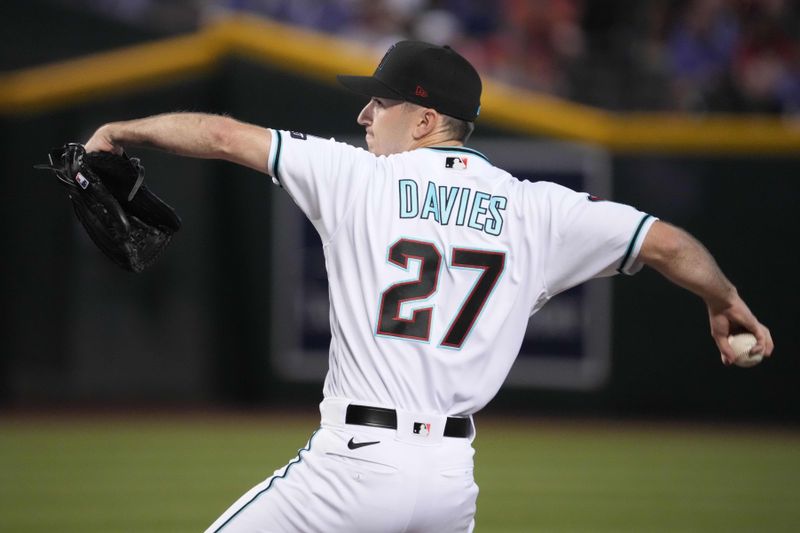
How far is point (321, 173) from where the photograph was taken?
3.04 metres

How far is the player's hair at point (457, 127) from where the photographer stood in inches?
130

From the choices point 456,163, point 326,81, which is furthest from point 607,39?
point 456,163

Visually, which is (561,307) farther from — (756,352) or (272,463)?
(756,352)

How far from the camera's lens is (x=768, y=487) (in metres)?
7.62

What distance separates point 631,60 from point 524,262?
31.0 ft

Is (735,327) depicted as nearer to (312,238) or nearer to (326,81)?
(312,238)

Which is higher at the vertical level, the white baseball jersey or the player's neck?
the player's neck

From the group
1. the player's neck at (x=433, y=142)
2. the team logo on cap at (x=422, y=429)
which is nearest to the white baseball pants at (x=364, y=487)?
the team logo on cap at (x=422, y=429)

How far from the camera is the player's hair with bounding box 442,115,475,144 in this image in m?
3.29

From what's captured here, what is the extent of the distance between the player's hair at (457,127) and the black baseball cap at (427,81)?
0.02 m

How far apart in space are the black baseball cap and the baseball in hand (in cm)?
92

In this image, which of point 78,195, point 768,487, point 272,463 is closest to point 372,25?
point 272,463

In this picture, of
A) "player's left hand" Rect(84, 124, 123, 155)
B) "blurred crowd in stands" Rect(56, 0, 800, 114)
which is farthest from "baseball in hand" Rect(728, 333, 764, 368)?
"blurred crowd in stands" Rect(56, 0, 800, 114)

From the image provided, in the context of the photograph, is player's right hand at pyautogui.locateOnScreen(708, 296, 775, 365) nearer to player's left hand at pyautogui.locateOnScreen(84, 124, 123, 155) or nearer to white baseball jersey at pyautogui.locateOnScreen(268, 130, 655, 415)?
white baseball jersey at pyautogui.locateOnScreen(268, 130, 655, 415)
